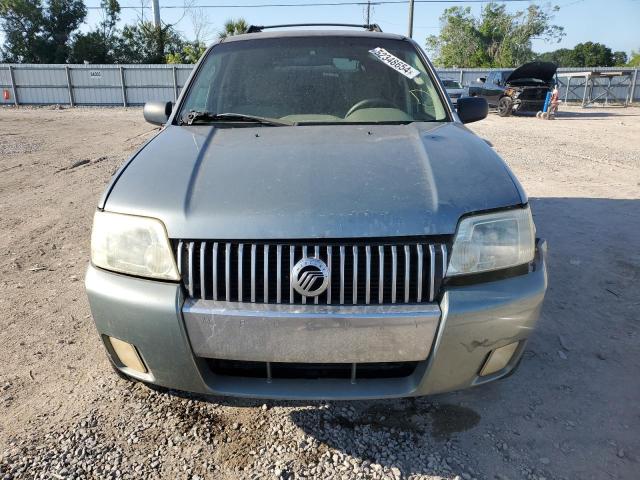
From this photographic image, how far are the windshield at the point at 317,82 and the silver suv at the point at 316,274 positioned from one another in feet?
2.80

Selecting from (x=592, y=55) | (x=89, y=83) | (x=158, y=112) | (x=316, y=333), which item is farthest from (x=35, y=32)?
(x=592, y=55)

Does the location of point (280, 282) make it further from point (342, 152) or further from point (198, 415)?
point (198, 415)

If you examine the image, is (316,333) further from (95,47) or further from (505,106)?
(95,47)

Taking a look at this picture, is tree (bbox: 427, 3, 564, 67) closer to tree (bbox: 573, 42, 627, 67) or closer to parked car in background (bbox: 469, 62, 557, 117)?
tree (bbox: 573, 42, 627, 67)

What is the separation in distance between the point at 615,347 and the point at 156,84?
26056 millimetres

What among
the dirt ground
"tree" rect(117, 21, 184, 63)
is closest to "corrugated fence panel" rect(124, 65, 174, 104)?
"tree" rect(117, 21, 184, 63)

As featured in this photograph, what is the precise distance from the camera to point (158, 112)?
3.22 m

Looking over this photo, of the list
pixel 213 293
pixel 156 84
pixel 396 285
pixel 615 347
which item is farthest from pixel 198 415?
pixel 156 84

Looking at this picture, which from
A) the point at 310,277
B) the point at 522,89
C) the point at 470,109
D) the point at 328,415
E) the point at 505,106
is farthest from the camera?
the point at 505,106

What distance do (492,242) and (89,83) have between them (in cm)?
2736

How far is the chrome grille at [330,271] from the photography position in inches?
64.9

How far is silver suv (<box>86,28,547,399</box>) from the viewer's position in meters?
1.64

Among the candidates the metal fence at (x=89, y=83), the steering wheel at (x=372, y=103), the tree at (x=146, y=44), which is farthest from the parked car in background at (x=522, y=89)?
the tree at (x=146, y=44)

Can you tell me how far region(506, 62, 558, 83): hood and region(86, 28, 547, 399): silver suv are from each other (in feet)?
57.1
